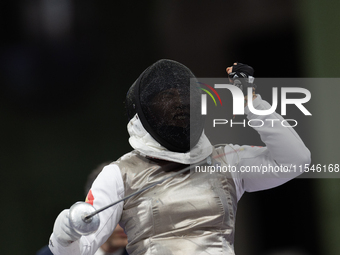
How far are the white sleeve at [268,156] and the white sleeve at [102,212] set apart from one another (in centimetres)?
35

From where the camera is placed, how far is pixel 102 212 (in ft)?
3.71

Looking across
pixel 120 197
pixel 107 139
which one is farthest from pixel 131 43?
pixel 120 197

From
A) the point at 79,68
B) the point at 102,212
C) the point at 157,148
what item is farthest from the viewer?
the point at 79,68

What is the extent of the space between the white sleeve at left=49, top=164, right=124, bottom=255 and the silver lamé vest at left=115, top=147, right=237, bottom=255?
23 millimetres

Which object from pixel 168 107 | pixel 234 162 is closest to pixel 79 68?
pixel 168 107

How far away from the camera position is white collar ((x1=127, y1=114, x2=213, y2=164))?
1214 millimetres

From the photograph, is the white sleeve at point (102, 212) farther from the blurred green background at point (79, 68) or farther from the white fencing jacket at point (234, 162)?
the blurred green background at point (79, 68)

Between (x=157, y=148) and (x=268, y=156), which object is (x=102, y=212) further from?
(x=268, y=156)

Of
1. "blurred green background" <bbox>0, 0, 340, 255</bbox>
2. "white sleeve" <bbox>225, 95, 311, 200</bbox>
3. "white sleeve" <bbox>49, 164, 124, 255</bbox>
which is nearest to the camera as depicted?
"white sleeve" <bbox>49, 164, 124, 255</bbox>

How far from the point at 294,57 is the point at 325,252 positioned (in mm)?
1112

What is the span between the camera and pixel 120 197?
46.2 inches

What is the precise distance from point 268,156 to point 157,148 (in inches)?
13.1

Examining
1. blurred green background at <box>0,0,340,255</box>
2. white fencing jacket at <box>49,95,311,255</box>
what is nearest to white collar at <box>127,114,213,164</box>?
white fencing jacket at <box>49,95,311,255</box>

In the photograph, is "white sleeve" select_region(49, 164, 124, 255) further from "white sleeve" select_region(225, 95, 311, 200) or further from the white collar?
"white sleeve" select_region(225, 95, 311, 200)
